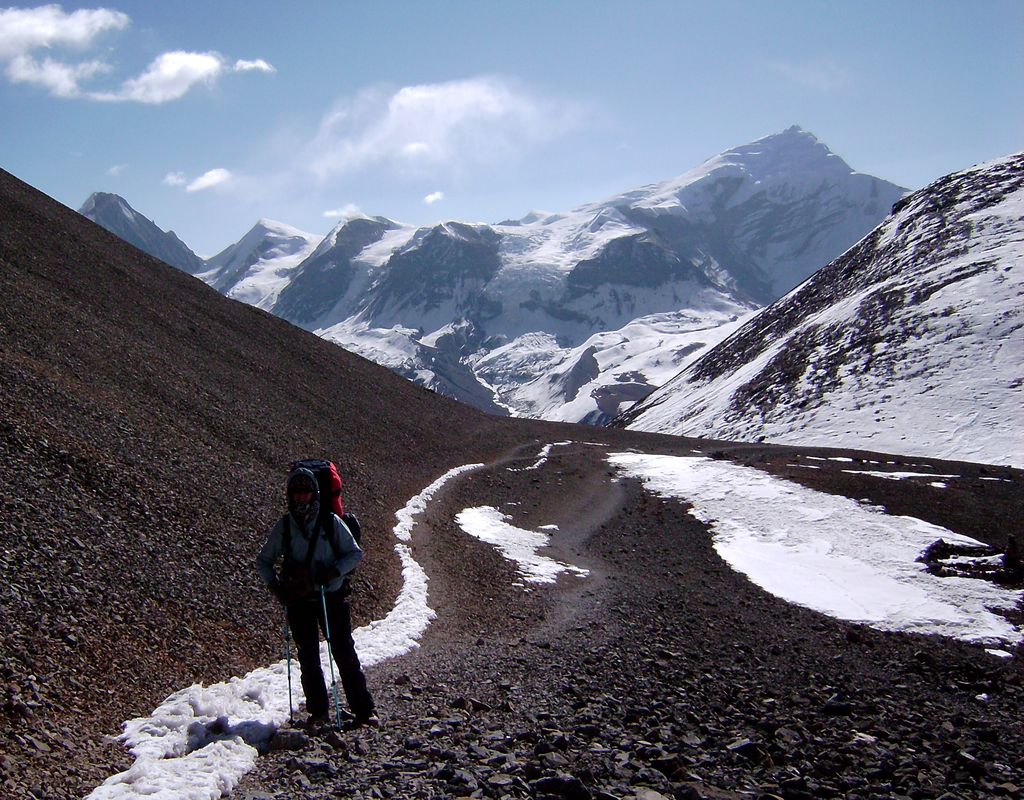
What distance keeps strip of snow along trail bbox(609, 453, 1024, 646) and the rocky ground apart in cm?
147

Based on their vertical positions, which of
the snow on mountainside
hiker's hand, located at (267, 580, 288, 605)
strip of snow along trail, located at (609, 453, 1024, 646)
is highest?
the snow on mountainside

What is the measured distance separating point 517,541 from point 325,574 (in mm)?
18288

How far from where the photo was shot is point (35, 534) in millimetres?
11836

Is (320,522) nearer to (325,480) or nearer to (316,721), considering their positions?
(325,480)

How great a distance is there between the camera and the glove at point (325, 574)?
9.18m

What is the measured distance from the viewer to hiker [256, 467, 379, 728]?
917cm

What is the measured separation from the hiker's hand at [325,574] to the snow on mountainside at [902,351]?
55481 millimetres

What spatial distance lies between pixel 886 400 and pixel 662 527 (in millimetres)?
47622

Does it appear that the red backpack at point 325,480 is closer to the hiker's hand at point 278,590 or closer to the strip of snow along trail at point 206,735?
the hiker's hand at point 278,590

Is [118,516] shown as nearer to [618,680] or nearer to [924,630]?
[618,680]

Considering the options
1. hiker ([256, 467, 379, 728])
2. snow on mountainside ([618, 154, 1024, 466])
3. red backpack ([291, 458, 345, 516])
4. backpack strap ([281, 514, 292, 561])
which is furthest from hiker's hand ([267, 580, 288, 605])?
snow on mountainside ([618, 154, 1024, 466])

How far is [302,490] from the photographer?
923 cm

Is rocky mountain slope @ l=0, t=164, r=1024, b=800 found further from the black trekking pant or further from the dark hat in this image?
the dark hat

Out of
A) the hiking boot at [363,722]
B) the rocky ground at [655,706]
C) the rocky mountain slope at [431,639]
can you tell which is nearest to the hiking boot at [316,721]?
the hiking boot at [363,722]
